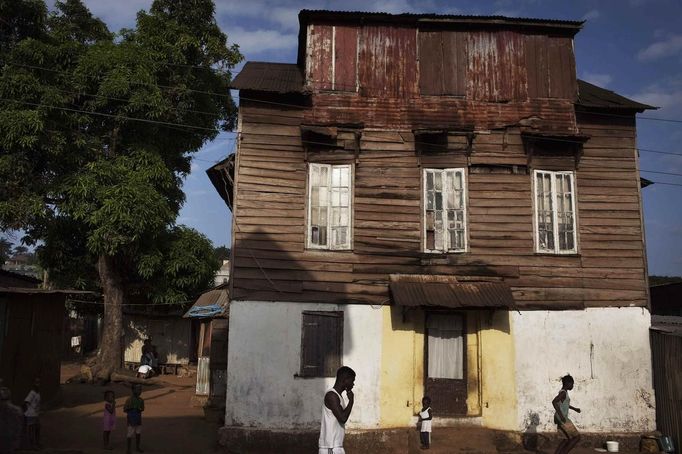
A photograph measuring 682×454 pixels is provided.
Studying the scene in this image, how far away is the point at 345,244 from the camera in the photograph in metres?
12.0

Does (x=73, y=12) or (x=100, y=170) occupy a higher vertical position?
(x=73, y=12)

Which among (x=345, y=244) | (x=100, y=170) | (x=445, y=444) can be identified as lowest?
(x=445, y=444)

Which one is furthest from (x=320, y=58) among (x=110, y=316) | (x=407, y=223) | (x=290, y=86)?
(x=110, y=316)

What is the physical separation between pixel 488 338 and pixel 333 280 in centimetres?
349

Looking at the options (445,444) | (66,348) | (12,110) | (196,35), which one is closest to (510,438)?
(445,444)

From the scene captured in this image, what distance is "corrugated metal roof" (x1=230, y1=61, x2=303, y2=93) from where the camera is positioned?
478 inches

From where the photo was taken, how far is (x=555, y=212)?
40.6 feet

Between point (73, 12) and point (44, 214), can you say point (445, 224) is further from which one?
point (73, 12)

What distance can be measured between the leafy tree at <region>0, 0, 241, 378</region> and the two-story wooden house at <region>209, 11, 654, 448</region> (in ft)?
17.6

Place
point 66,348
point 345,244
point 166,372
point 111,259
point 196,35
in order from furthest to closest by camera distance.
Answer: point 66,348 → point 166,372 → point 196,35 → point 111,259 → point 345,244

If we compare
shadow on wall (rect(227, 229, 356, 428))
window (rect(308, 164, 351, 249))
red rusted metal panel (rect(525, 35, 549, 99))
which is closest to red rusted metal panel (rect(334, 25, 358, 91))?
window (rect(308, 164, 351, 249))

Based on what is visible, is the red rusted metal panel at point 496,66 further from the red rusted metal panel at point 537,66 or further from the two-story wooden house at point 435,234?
the red rusted metal panel at point 537,66

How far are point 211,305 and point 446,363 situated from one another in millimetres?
8993

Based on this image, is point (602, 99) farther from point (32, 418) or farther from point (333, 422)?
point (32, 418)
